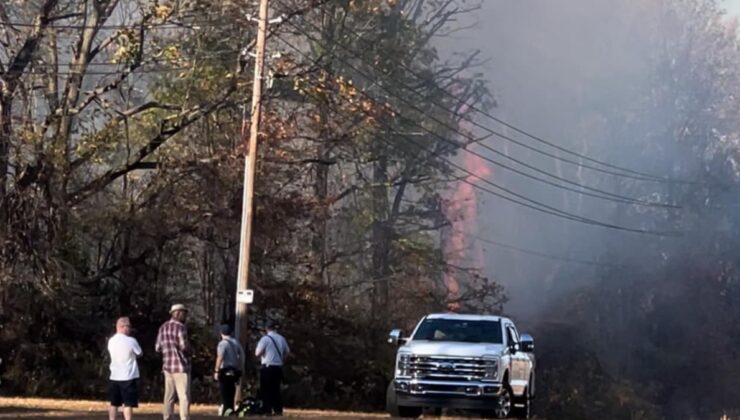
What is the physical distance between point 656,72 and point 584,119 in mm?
3864

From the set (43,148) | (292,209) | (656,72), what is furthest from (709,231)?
(43,148)

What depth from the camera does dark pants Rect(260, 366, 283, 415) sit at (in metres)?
23.3

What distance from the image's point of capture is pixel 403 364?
23016mm

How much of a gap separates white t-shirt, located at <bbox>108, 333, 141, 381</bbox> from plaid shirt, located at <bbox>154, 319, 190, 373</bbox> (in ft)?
2.56

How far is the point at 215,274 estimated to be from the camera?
126 ft

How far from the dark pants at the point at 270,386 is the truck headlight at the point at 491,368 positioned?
147 inches

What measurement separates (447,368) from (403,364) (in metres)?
0.80

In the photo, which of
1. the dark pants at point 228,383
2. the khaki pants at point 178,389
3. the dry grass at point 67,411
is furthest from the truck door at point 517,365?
the khaki pants at point 178,389

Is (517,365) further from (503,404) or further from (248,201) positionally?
(248,201)

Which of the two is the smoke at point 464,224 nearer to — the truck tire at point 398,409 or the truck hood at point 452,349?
the truck tire at point 398,409

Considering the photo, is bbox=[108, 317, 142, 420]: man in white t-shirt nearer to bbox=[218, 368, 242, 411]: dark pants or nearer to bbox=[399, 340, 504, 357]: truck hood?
bbox=[218, 368, 242, 411]: dark pants

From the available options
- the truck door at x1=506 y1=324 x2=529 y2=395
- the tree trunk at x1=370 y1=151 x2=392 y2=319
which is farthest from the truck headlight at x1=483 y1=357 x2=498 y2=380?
the tree trunk at x1=370 y1=151 x2=392 y2=319

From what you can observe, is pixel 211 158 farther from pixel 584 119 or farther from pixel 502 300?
pixel 584 119

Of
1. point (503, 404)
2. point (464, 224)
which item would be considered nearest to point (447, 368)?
point (503, 404)
